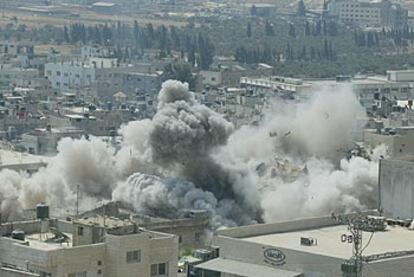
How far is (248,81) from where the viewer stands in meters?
118

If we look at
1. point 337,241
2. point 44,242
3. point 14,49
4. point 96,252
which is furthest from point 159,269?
point 14,49

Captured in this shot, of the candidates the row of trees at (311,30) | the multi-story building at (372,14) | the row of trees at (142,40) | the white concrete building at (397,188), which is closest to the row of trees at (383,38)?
the row of trees at (311,30)

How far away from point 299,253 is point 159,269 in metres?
3.01

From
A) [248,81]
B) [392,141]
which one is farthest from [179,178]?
[248,81]

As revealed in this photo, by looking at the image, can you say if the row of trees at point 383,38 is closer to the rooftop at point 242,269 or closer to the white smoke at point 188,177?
the white smoke at point 188,177

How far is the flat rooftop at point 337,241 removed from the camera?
40.5 m

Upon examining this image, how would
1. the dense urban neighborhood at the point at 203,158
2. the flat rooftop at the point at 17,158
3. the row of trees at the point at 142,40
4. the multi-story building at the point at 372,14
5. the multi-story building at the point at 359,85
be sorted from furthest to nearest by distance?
1. the multi-story building at the point at 372,14
2. the row of trees at the point at 142,40
3. the multi-story building at the point at 359,85
4. the flat rooftop at the point at 17,158
5. the dense urban neighborhood at the point at 203,158

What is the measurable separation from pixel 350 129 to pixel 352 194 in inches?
560

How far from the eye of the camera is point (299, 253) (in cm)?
3944

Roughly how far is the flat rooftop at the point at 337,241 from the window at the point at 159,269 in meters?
2.71

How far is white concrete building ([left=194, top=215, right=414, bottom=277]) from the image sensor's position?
128 feet

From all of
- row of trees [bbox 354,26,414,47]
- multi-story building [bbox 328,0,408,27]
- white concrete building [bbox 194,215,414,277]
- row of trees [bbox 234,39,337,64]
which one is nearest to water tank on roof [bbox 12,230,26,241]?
white concrete building [bbox 194,215,414,277]

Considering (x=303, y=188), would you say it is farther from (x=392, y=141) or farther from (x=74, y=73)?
(x=74, y=73)

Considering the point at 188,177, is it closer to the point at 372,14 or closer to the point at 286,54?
the point at 286,54
